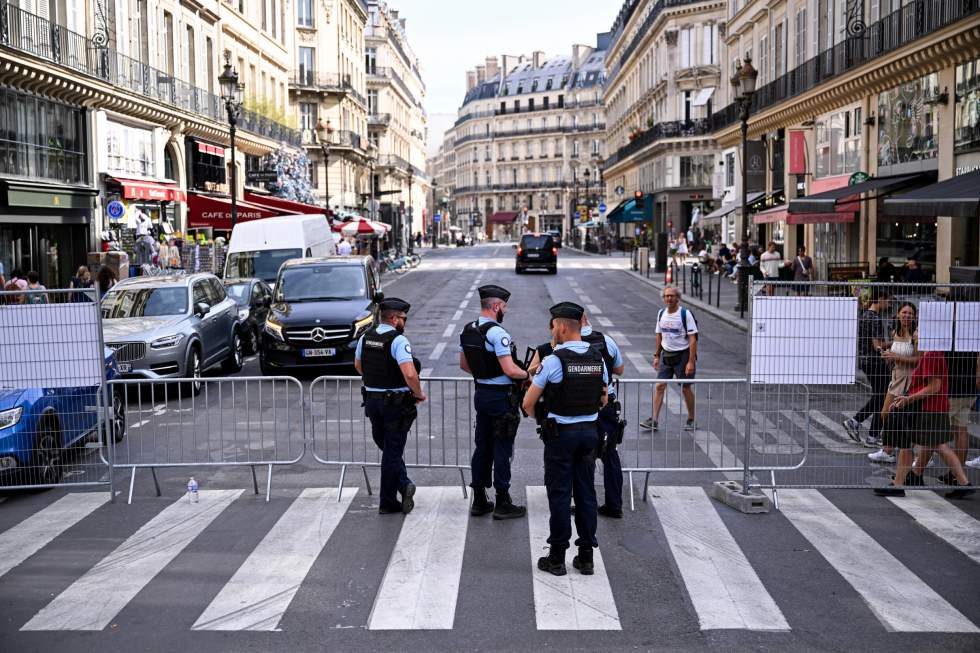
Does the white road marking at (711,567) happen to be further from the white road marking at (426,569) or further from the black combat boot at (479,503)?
the white road marking at (426,569)

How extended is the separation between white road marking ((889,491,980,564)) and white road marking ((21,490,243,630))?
5.75 m

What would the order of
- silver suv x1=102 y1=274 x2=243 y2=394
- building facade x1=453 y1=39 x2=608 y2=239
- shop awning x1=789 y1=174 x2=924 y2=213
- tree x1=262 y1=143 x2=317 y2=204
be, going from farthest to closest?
building facade x1=453 y1=39 x2=608 y2=239 < tree x1=262 y1=143 x2=317 y2=204 < shop awning x1=789 y1=174 x2=924 y2=213 < silver suv x1=102 y1=274 x2=243 y2=394

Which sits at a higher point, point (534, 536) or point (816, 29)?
point (816, 29)

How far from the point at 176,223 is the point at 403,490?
2965 centimetres

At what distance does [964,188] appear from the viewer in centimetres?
1786

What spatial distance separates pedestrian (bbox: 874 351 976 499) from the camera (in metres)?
8.85

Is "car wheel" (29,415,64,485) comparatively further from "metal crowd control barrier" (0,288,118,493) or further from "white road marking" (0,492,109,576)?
"white road marking" (0,492,109,576)

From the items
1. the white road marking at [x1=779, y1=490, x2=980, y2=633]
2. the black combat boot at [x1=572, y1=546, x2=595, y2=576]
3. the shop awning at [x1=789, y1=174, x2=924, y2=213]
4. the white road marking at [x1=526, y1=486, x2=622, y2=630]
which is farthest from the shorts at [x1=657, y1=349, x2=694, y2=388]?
the shop awning at [x1=789, y1=174, x2=924, y2=213]

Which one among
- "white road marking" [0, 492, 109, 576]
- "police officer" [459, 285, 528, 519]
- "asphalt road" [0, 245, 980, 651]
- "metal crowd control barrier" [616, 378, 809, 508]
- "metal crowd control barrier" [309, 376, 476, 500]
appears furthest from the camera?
"metal crowd control barrier" [309, 376, 476, 500]

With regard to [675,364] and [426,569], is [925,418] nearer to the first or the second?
[675,364]

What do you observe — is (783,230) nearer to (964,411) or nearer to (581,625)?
(964,411)

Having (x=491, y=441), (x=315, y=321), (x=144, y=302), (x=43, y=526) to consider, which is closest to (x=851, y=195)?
(x=315, y=321)

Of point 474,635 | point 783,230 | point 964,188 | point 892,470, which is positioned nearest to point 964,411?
Result: point 892,470

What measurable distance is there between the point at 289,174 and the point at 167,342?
1456 inches
